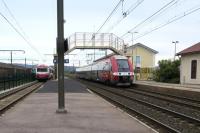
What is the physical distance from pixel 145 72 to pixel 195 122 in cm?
5893

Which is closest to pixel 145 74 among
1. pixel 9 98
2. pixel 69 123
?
pixel 9 98

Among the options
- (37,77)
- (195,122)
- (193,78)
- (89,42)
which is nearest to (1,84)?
(195,122)

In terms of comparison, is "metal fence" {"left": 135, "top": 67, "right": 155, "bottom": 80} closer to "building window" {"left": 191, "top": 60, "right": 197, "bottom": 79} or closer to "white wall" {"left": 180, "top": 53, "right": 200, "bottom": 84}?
"white wall" {"left": 180, "top": 53, "right": 200, "bottom": 84}

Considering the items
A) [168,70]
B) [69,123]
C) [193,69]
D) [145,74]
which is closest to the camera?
[69,123]

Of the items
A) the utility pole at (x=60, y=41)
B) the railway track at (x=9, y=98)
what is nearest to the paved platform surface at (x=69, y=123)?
the utility pole at (x=60, y=41)

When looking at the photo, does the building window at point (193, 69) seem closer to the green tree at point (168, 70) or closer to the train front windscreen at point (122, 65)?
the train front windscreen at point (122, 65)

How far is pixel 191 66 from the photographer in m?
45.0

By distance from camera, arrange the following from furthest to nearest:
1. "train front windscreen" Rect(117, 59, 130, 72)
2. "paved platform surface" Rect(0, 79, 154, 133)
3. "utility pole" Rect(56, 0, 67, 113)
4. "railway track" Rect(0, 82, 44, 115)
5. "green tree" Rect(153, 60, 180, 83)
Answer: "green tree" Rect(153, 60, 180, 83), "train front windscreen" Rect(117, 59, 130, 72), "railway track" Rect(0, 82, 44, 115), "utility pole" Rect(56, 0, 67, 113), "paved platform surface" Rect(0, 79, 154, 133)

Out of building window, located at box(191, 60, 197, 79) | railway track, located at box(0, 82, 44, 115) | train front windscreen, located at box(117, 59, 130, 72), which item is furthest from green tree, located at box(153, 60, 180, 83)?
railway track, located at box(0, 82, 44, 115)

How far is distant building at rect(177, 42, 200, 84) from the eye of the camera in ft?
141

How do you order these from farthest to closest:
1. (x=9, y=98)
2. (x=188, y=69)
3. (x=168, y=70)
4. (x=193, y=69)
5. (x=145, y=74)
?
(x=145, y=74)
(x=168, y=70)
(x=188, y=69)
(x=193, y=69)
(x=9, y=98)

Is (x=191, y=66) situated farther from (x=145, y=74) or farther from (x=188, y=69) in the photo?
(x=145, y=74)

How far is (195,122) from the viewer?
13.8m

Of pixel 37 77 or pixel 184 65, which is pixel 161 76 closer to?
pixel 184 65
